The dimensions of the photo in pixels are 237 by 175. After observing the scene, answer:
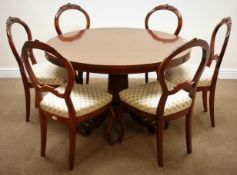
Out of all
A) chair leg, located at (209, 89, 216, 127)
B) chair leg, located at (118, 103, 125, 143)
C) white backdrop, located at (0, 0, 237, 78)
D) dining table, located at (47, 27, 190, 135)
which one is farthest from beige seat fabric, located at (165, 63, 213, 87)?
white backdrop, located at (0, 0, 237, 78)

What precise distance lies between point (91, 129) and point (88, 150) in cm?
23

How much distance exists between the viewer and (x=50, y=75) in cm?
224

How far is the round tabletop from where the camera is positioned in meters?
1.74

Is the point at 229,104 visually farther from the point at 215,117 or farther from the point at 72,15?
the point at 72,15

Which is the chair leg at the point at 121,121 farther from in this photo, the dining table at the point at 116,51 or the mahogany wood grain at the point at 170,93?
the dining table at the point at 116,51

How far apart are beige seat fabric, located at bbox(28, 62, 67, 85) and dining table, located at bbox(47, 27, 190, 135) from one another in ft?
0.80

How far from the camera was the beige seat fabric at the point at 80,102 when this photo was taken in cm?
175

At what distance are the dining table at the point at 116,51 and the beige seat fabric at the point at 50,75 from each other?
→ 0.24 m

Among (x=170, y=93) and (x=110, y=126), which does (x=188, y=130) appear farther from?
(x=110, y=126)

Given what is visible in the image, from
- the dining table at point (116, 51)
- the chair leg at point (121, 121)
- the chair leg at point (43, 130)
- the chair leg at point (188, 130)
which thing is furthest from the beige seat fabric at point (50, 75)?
the chair leg at point (188, 130)

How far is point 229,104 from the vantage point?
8.98 feet

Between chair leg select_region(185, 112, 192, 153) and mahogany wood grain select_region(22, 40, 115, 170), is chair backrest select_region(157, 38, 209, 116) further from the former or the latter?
mahogany wood grain select_region(22, 40, 115, 170)

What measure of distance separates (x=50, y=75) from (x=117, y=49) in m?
0.59

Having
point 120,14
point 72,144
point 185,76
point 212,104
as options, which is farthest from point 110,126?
point 120,14
